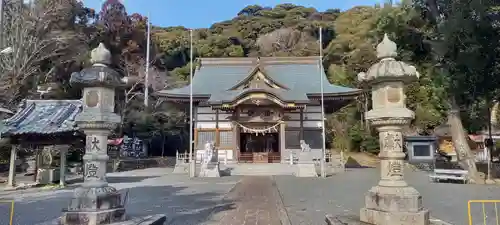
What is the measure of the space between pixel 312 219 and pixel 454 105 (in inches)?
421

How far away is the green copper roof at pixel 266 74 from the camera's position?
70.7 feet

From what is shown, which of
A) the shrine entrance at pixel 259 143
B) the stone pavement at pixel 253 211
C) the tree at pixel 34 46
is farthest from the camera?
the shrine entrance at pixel 259 143

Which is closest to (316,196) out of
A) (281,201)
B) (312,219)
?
(281,201)

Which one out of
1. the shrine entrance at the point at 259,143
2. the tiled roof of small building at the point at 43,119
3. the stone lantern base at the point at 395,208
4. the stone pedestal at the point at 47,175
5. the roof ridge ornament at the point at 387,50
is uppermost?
the roof ridge ornament at the point at 387,50

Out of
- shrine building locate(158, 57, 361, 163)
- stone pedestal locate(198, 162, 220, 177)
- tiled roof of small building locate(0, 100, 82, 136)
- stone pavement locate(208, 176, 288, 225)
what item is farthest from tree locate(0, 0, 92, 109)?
stone pavement locate(208, 176, 288, 225)

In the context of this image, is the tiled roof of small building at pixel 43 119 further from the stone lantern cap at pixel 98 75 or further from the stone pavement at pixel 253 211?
the stone lantern cap at pixel 98 75

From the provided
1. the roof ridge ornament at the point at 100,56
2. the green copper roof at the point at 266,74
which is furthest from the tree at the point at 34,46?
the roof ridge ornament at the point at 100,56

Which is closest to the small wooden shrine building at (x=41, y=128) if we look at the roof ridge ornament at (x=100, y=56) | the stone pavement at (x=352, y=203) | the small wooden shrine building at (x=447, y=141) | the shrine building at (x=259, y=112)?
the roof ridge ornament at (x=100, y=56)

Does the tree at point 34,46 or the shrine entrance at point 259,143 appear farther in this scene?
the shrine entrance at point 259,143

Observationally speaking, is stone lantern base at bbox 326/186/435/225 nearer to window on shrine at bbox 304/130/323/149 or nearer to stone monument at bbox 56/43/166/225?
stone monument at bbox 56/43/166/225

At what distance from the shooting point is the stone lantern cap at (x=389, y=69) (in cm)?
500

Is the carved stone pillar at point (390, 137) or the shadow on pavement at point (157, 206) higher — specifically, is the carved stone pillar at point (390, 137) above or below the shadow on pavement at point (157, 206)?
above

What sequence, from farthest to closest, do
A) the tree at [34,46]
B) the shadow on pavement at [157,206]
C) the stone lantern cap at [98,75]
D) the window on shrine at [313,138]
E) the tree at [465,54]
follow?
the window on shrine at [313,138] → the tree at [34,46] → the tree at [465,54] → the shadow on pavement at [157,206] → the stone lantern cap at [98,75]

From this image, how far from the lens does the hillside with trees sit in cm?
1235
